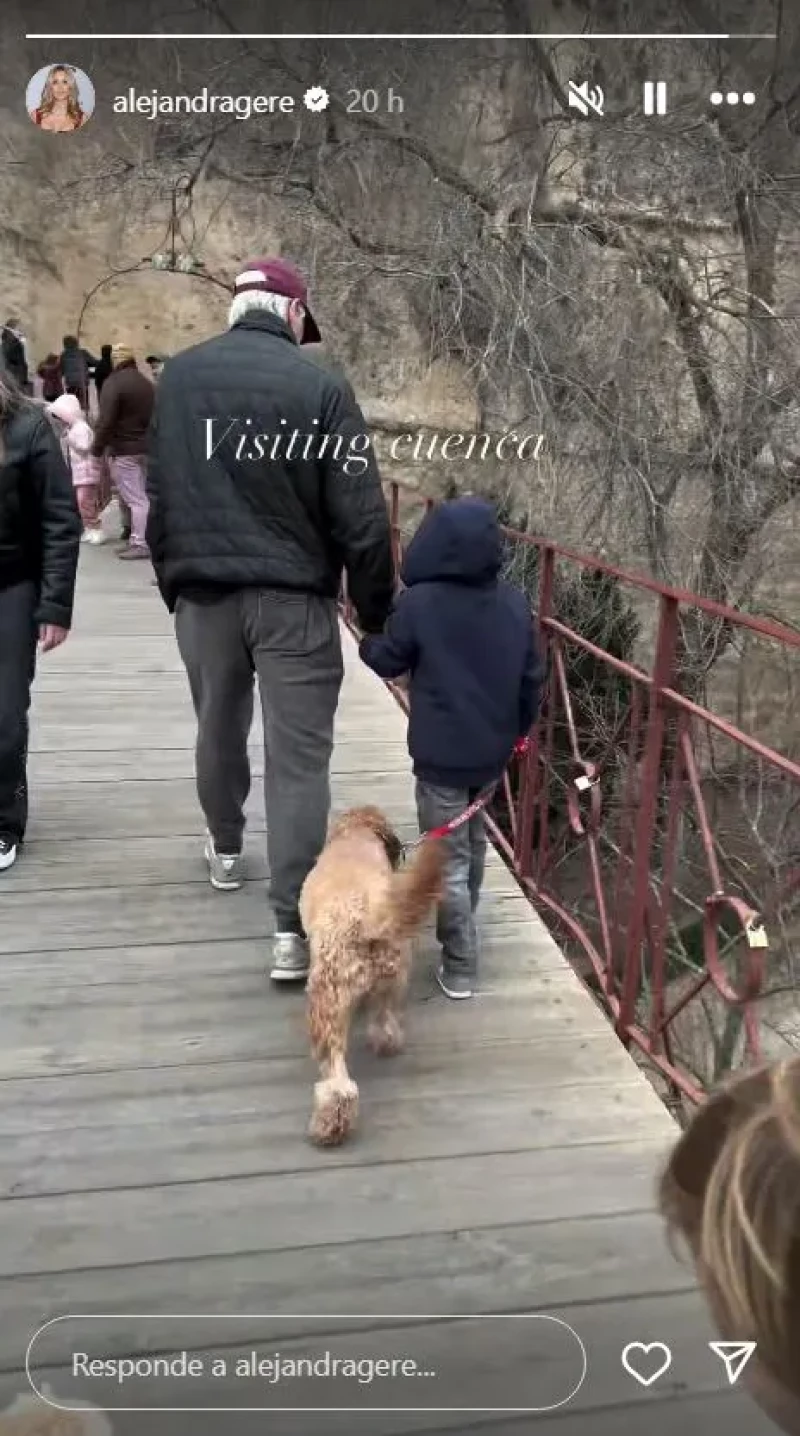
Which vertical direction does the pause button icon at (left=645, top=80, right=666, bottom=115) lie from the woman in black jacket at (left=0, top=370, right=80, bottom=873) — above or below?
above

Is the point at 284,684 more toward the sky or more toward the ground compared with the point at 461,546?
more toward the ground

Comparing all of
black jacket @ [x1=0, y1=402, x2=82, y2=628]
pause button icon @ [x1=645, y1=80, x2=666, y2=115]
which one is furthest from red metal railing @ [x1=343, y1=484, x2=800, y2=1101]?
pause button icon @ [x1=645, y1=80, x2=666, y2=115]

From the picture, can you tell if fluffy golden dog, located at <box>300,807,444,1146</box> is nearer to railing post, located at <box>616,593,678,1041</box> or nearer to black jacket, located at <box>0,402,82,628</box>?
railing post, located at <box>616,593,678,1041</box>

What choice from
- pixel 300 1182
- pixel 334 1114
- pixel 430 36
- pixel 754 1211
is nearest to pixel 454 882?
pixel 334 1114

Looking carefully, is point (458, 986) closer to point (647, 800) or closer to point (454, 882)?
point (454, 882)

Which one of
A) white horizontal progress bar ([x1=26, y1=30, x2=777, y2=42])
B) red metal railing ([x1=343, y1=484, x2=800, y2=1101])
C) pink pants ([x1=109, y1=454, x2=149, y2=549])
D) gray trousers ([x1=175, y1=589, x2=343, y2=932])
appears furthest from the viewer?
pink pants ([x1=109, y1=454, x2=149, y2=549])

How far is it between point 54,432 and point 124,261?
14.6 metres

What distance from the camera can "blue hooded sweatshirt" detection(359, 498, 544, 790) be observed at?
7.23 feet

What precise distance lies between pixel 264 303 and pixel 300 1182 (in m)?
1.68

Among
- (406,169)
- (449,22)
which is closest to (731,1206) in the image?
(449,22)

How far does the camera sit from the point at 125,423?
671 centimetres

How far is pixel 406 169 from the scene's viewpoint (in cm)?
947

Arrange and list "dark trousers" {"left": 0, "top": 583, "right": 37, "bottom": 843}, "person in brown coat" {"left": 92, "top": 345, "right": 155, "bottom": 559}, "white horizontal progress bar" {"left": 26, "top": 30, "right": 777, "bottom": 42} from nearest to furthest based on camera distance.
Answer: "dark trousers" {"left": 0, "top": 583, "right": 37, "bottom": 843}, "white horizontal progress bar" {"left": 26, "top": 30, "right": 777, "bottom": 42}, "person in brown coat" {"left": 92, "top": 345, "right": 155, "bottom": 559}

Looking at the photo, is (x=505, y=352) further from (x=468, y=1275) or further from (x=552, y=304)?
(x=468, y=1275)
